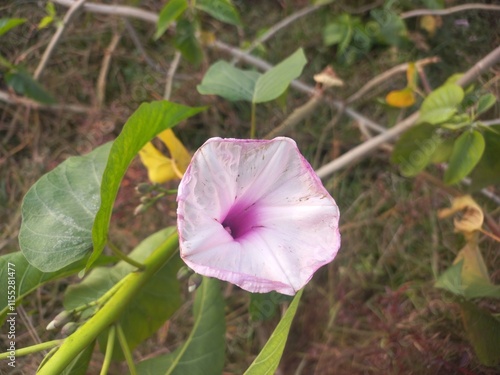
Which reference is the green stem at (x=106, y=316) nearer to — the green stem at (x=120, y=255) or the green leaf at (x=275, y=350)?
the green stem at (x=120, y=255)

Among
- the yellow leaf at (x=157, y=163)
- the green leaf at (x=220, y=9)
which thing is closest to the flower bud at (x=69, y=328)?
the yellow leaf at (x=157, y=163)

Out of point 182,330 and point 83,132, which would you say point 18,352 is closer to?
point 182,330

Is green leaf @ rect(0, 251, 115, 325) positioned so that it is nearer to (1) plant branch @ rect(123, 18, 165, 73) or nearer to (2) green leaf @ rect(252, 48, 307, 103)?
(2) green leaf @ rect(252, 48, 307, 103)

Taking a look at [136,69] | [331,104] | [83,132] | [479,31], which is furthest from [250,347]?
[479,31]

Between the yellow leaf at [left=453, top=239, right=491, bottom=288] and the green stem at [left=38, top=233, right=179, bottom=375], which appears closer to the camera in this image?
the green stem at [left=38, top=233, right=179, bottom=375]

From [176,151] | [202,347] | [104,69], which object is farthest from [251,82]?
[104,69]

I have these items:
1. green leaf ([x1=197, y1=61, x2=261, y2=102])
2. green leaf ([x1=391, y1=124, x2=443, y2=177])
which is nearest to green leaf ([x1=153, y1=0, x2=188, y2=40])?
green leaf ([x1=197, y1=61, x2=261, y2=102])
